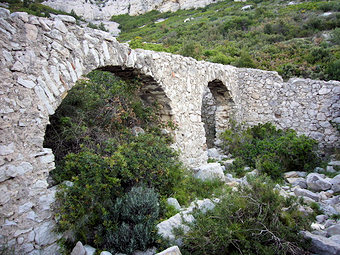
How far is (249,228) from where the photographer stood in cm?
272

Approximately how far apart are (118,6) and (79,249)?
4027 cm

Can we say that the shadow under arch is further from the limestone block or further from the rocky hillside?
the rocky hillside

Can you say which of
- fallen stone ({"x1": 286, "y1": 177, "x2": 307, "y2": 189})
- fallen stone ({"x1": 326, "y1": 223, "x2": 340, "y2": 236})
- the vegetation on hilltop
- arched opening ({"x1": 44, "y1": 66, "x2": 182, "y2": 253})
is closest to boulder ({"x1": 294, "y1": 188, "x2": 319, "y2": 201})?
fallen stone ({"x1": 286, "y1": 177, "x2": 307, "y2": 189})

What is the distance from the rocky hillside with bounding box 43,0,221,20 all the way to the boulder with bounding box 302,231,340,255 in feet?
112

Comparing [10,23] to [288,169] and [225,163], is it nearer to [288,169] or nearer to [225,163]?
[225,163]

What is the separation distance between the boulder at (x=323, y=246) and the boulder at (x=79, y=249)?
2551 mm

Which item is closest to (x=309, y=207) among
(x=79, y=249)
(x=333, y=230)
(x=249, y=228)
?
(x=333, y=230)

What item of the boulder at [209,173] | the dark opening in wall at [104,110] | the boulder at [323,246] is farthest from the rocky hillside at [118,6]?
the boulder at [323,246]

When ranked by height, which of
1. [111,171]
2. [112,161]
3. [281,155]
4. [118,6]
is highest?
[118,6]

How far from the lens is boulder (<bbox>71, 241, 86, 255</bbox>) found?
264 cm

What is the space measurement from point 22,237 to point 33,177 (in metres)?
0.68

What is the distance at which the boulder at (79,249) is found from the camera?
104 inches

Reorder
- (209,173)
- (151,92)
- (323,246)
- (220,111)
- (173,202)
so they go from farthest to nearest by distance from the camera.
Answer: (220,111) < (151,92) < (209,173) < (173,202) < (323,246)

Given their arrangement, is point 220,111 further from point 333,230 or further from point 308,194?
point 333,230
